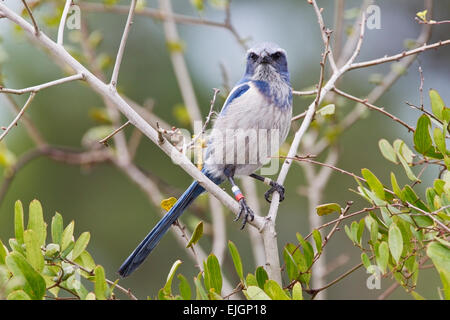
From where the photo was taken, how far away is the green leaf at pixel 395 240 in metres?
2.22

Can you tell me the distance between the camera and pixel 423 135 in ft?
8.32

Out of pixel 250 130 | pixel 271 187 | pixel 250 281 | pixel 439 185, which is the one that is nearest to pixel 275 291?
pixel 250 281

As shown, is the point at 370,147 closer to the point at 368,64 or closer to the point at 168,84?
the point at 168,84

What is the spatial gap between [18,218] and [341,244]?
21.0 ft

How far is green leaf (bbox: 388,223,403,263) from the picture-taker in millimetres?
2217

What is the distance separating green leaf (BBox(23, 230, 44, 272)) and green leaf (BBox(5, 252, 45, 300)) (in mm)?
139

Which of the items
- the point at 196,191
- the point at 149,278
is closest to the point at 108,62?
the point at 196,191

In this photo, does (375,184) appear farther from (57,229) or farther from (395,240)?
(57,229)

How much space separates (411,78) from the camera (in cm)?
786

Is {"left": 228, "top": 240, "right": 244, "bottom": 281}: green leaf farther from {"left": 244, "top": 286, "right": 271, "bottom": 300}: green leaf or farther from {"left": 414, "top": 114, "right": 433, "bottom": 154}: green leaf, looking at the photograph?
{"left": 414, "top": 114, "right": 433, "bottom": 154}: green leaf

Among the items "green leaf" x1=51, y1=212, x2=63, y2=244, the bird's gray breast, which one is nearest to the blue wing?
the bird's gray breast

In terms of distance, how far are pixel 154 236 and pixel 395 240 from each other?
157 centimetres

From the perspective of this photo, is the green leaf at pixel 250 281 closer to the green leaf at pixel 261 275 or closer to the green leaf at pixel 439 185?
the green leaf at pixel 261 275

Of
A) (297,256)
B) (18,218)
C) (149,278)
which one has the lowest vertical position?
(149,278)
